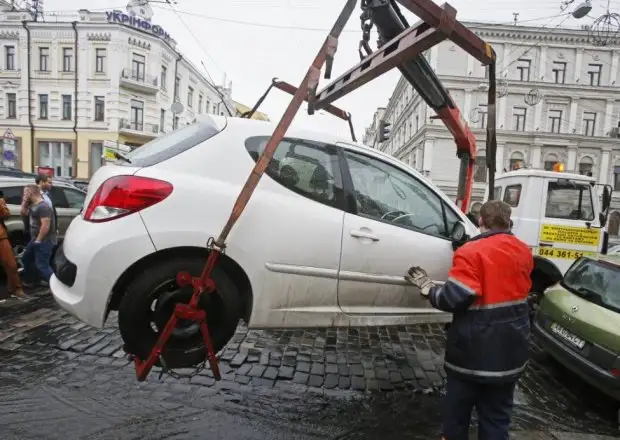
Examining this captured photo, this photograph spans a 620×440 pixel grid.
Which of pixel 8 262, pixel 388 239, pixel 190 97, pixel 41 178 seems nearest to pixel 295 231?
pixel 388 239

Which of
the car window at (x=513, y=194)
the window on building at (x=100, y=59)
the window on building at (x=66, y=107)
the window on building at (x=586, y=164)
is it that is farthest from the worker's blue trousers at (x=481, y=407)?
the window on building at (x=586, y=164)

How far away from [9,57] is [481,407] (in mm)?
39805

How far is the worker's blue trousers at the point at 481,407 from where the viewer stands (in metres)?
2.44

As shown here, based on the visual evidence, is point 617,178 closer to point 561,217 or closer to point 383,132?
point 561,217

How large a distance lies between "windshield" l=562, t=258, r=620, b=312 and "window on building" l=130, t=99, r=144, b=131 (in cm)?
3209

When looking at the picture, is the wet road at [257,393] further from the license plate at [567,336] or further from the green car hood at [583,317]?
the green car hood at [583,317]

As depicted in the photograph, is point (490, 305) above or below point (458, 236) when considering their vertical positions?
below

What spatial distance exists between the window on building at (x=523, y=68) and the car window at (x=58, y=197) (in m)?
37.0

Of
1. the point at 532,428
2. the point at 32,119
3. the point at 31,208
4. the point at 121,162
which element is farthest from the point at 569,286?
the point at 32,119

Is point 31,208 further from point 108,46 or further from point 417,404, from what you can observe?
point 108,46

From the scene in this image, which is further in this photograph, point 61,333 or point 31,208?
point 31,208

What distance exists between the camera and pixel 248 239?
8.57ft

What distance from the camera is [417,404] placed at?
3.42 meters

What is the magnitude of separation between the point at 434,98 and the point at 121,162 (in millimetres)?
3458
